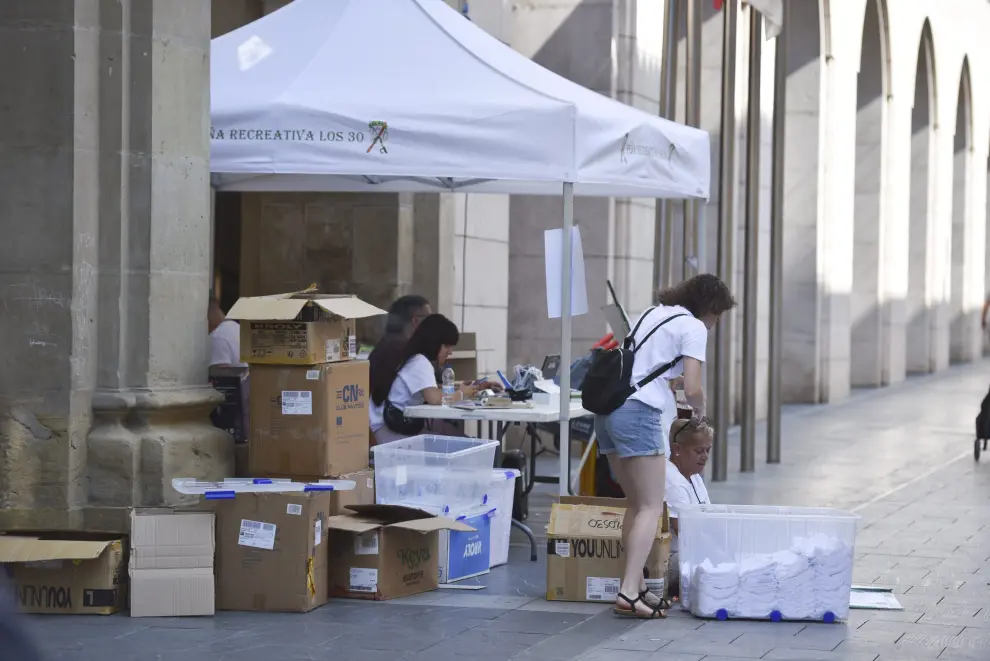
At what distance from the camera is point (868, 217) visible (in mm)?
27578

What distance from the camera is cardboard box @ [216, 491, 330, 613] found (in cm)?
736

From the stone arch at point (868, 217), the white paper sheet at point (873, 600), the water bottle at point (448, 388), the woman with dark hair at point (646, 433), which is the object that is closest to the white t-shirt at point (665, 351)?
the woman with dark hair at point (646, 433)

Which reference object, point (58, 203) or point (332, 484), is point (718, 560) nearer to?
point (332, 484)

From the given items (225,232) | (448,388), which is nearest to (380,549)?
(448,388)

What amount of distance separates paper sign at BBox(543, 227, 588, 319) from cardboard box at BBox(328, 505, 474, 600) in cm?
173

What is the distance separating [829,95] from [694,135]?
519 inches

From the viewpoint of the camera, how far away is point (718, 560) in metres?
7.45

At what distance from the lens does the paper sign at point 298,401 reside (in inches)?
308

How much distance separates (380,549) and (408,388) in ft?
5.89

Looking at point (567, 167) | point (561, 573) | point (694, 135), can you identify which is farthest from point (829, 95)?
point (561, 573)

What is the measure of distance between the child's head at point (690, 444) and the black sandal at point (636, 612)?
964 millimetres

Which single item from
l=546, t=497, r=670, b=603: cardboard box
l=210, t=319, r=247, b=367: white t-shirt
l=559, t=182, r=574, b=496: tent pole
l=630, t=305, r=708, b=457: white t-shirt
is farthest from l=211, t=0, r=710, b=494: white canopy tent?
l=210, t=319, r=247, b=367: white t-shirt

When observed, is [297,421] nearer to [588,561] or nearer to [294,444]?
[294,444]

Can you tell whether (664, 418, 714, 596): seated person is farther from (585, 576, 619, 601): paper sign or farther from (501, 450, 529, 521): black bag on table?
(501, 450, 529, 521): black bag on table
